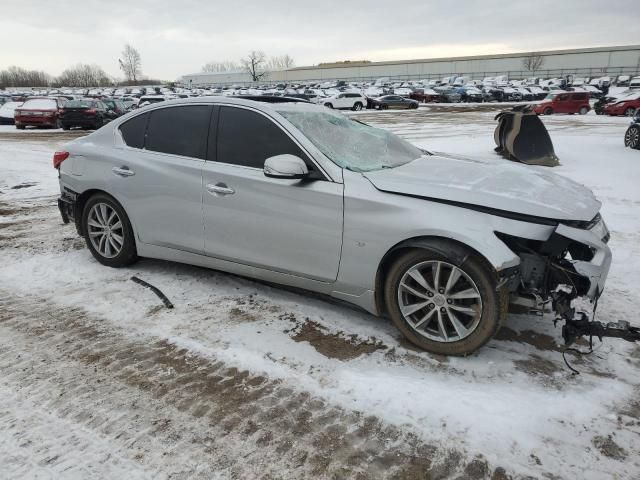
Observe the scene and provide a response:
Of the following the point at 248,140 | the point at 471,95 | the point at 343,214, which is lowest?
the point at 471,95

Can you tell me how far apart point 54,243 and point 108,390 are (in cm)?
334

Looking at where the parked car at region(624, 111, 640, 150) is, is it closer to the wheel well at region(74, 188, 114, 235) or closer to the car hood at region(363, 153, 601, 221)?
the car hood at region(363, 153, 601, 221)

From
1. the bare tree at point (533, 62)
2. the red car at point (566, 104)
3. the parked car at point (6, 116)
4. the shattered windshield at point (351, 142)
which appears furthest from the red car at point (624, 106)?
the bare tree at point (533, 62)

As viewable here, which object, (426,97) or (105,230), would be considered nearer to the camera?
(105,230)

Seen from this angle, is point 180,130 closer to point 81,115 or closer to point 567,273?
point 567,273

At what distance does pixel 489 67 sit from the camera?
98.0 meters

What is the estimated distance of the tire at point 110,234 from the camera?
4.50 metres

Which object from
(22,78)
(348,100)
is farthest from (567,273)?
(22,78)

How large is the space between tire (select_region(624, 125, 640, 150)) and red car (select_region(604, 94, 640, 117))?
1609cm

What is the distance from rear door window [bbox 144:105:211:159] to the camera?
407cm

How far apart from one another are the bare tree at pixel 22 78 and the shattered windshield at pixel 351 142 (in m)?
125

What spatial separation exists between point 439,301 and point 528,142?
9318 millimetres

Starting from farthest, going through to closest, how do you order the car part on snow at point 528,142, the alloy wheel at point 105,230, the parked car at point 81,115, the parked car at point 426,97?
the parked car at point 426,97, the parked car at point 81,115, the car part on snow at point 528,142, the alloy wheel at point 105,230

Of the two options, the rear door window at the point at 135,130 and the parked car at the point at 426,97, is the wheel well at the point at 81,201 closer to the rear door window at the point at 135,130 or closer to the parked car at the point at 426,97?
the rear door window at the point at 135,130
